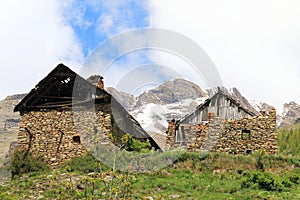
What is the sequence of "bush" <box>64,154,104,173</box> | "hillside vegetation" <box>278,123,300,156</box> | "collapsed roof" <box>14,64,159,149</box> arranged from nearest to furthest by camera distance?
1. "bush" <box>64,154,104,173</box>
2. "collapsed roof" <box>14,64,159,149</box>
3. "hillside vegetation" <box>278,123,300,156</box>

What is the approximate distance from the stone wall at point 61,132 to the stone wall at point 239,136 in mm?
6565

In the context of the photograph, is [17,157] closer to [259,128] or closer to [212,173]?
[212,173]

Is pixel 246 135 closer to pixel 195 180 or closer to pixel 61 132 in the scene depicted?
pixel 195 180

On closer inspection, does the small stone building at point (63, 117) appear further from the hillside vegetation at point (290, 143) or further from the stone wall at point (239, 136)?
the hillside vegetation at point (290, 143)

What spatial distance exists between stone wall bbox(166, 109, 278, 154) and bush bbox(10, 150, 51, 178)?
387 inches

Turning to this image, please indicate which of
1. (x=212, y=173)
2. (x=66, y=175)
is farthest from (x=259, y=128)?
(x=66, y=175)

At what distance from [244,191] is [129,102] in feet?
38.7

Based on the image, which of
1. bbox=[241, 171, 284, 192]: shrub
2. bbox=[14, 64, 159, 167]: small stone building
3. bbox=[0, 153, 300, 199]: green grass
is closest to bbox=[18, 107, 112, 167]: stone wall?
bbox=[14, 64, 159, 167]: small stone building

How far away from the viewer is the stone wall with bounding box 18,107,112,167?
83.6 ft

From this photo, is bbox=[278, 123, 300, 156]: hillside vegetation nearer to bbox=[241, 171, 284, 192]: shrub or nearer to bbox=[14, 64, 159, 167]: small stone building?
bbox=[14, 64, 159, 167]: small stone building

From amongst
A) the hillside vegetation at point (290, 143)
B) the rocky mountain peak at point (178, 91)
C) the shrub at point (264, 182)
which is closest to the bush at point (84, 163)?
the rocky mountain peak at point (178, 91)

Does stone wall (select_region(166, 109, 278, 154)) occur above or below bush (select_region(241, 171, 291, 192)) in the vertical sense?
above

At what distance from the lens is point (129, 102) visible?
28281mm

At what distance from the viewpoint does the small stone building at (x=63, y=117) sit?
25562 mm
